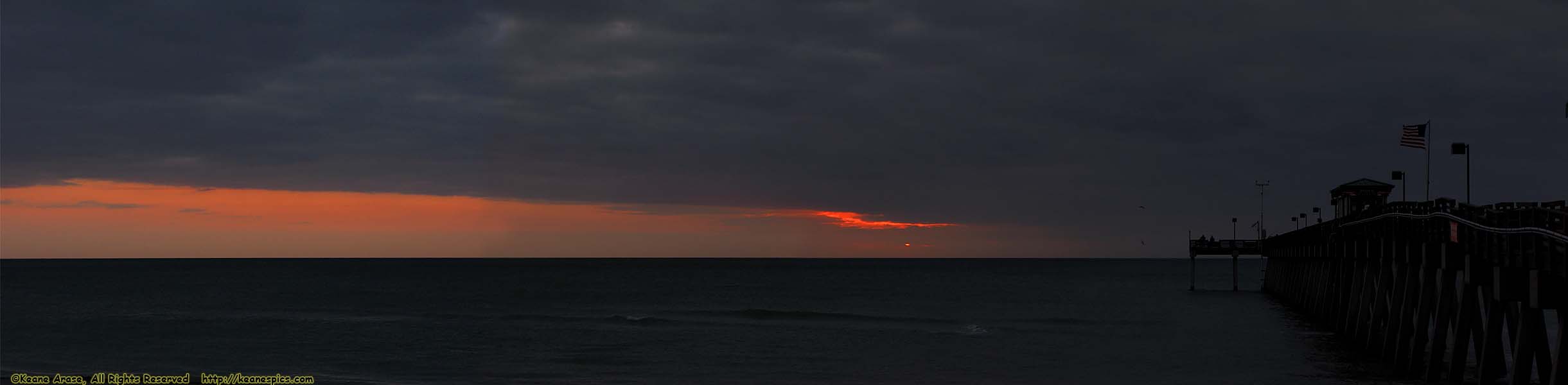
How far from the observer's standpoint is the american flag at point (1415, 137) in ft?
141

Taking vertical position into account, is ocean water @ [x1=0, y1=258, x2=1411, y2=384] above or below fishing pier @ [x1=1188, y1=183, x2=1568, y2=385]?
below

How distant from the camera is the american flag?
141ft

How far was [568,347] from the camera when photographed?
4834 cm

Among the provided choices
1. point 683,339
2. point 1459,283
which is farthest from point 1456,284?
point 683,339

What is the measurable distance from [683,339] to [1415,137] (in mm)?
30441

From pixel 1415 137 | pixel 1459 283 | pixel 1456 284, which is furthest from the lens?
pixel 1415 137

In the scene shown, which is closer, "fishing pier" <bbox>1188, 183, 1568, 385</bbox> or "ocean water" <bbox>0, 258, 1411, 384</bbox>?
"fishing pier" <bbox>1188, 183, 1568, 385</bbox>

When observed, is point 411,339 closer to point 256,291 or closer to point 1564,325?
point 1564,325

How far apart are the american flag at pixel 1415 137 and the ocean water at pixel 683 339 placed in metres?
7.96

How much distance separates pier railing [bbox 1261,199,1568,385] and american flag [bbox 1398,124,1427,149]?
342 centimetres

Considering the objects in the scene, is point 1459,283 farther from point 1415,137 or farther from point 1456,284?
point 1415,137

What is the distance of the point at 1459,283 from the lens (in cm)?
2764

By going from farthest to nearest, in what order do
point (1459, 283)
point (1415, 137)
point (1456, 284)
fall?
point (1415, 137) < point (1456, 284) < point (1459, 283)

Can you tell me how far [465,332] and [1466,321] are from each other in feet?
146
